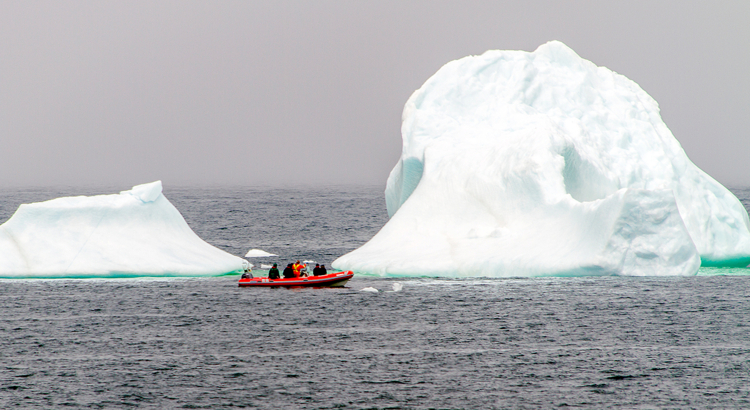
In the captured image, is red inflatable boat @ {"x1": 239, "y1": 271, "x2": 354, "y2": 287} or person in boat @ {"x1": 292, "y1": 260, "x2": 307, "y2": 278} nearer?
red inflatable boat @ {"x1": 239, "y1": 271, "x2": 354, "y2": 287}

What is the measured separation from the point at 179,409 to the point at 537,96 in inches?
1174

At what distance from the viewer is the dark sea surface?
2062cm

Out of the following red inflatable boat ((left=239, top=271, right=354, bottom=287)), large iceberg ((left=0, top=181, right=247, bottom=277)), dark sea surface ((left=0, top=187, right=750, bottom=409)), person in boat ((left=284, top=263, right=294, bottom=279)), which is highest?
large iceberg ((left=0, top=181, right=247, bottom=277))

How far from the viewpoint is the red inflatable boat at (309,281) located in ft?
117

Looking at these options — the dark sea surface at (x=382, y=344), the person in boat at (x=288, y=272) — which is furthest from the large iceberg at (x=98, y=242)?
the person in boat at (x=288, y=272)

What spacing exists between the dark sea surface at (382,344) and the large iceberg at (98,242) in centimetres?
93

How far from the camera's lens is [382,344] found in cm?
2570

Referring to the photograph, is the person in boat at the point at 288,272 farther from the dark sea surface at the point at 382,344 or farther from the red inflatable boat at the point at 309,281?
the dark sea surface at the point at 382,344

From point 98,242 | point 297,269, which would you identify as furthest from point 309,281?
point 98,242

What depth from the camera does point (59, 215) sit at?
36125 mm

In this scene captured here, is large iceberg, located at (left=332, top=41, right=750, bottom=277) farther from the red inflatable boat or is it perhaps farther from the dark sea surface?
the red inflatable boat

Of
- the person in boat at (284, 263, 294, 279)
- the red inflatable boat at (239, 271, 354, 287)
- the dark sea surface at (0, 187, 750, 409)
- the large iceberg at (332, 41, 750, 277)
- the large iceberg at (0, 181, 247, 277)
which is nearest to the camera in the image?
the dark sea surface at (0, 187, 750, 409)

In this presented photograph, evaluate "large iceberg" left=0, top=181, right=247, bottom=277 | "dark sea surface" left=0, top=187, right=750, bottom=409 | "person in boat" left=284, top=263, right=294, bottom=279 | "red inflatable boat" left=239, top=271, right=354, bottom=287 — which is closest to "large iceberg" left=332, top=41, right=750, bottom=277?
"dark sea surface" left=0, top=187, right=750, bottom=409

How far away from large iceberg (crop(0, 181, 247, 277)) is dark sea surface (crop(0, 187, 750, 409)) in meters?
0.93
